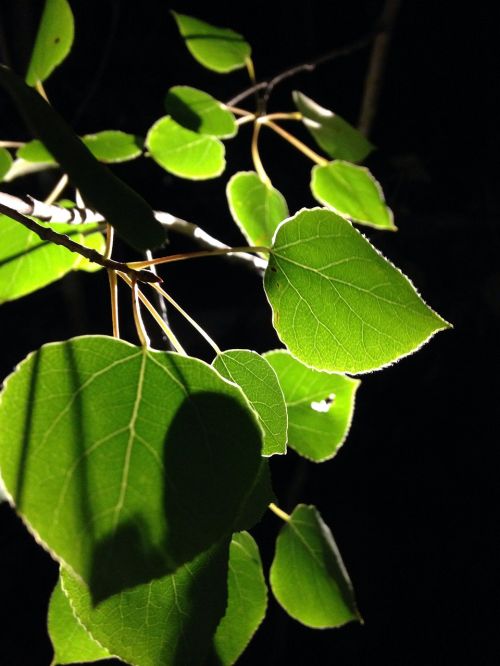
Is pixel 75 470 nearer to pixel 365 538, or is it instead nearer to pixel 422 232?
pixel 365 538

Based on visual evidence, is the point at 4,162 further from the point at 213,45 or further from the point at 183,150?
the point at 213,45

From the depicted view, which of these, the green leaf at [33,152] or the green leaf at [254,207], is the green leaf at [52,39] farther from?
the green leaf at [254,207]

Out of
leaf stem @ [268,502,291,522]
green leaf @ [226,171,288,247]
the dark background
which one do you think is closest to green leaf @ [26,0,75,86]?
green leaf @ [226,171,288,247]

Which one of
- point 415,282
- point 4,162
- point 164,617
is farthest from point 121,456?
point 415,282

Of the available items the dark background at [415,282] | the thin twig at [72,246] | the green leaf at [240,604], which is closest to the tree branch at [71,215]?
the thin twig at [72,246]

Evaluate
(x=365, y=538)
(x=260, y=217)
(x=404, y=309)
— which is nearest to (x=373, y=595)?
(x=365, y=538)
